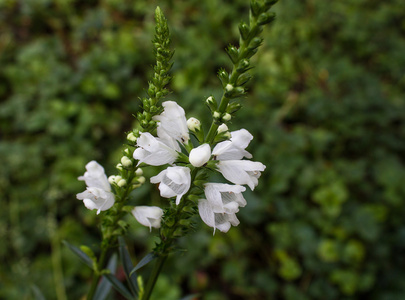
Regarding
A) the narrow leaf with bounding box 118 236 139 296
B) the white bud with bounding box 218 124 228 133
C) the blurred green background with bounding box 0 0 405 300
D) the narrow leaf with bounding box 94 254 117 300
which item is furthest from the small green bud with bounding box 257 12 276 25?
the blurred green background with bounding box 0 0 405 300

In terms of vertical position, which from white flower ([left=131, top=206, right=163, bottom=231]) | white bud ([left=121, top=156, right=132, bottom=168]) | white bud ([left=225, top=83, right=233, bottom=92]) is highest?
white bud ([left=225, top=83, right=233, bottom=92])

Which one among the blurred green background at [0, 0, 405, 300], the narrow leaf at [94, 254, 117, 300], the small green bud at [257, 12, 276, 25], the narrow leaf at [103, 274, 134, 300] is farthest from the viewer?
the blurred green background at [0, 0, 405, 300]

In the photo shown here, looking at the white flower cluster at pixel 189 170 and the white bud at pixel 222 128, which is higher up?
the white bud at pixel 222 128

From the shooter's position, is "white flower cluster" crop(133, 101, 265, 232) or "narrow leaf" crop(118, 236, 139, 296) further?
"narrow leaf" crop(118, 236, 139, 296)

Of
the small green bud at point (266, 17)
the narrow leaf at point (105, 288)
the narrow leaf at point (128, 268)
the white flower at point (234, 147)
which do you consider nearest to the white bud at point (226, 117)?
the white flower at point (234, 147)

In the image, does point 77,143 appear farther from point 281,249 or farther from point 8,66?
point 281,249

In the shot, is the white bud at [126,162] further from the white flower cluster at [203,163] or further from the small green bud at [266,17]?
the small green bud at [266,17]


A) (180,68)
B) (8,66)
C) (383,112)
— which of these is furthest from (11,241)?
(383,112)

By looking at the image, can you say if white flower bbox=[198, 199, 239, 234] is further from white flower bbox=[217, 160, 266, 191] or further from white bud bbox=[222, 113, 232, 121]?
white bud bbox=[222, 113, 232, 121]

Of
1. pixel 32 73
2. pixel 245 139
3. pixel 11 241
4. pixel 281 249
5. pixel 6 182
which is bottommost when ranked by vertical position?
pixel 281 249
